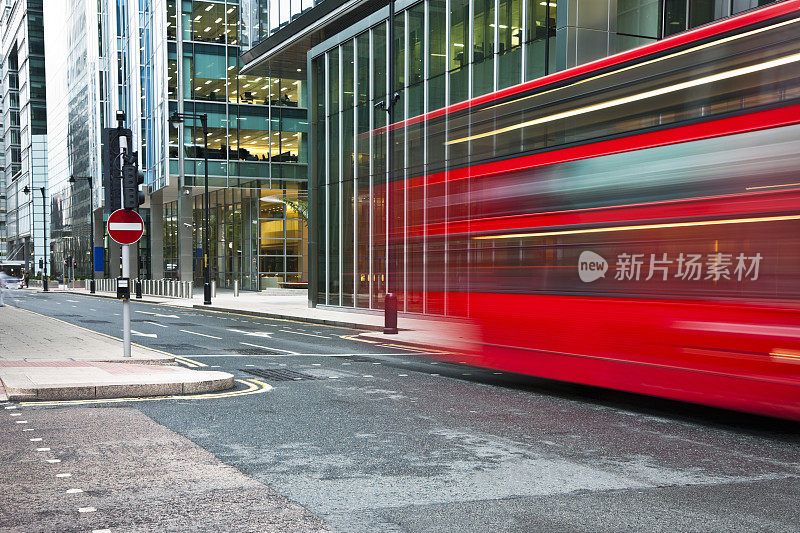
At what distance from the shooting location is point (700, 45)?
844 centimetres

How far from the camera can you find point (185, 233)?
54.1 meters

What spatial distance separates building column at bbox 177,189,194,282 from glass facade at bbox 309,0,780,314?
2160 centimetres

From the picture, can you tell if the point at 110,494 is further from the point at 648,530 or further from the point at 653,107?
the point at 653,107

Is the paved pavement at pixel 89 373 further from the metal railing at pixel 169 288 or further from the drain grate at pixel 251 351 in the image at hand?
the metal railing at pixel 169 288

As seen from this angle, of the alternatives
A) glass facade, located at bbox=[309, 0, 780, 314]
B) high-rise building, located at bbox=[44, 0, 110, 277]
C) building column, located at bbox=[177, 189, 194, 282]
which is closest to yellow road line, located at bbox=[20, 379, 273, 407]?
glass facade, located at bbox=[309, 0, 780, 314]

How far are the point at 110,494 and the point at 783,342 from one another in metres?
6.09

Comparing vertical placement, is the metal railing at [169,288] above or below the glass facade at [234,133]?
below

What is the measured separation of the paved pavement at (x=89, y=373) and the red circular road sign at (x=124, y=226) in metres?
2.12

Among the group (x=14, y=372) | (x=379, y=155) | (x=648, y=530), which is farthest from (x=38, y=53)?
(x=648, y=530)

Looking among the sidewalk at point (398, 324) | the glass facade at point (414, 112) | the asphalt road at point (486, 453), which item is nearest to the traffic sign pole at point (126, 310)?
the asphalt road at point (486, 453)

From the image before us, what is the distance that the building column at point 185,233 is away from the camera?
5269 centimetres

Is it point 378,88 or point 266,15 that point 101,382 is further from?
point 266,15

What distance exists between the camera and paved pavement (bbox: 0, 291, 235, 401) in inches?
395

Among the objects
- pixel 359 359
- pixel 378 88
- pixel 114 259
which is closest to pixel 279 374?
pixel 359 359
